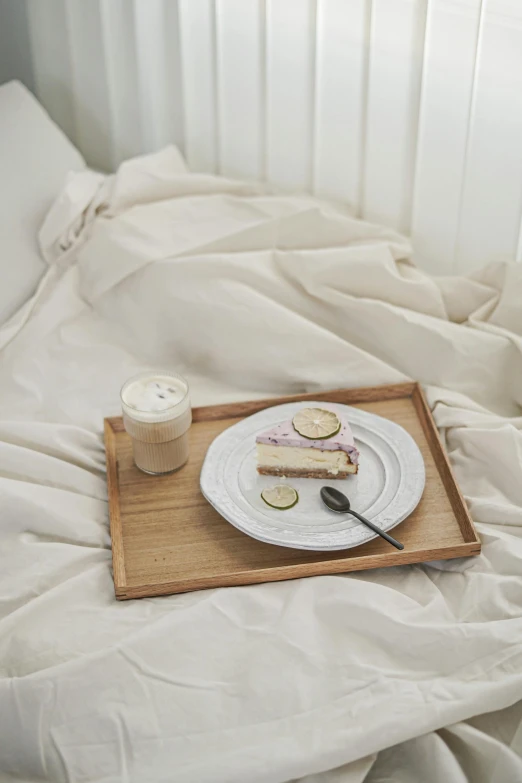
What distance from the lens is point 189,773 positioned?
0.95 m

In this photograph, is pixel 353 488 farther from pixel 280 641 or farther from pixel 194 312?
pixel 194 312

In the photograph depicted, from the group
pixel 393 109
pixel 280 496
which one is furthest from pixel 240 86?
pixel 280 496

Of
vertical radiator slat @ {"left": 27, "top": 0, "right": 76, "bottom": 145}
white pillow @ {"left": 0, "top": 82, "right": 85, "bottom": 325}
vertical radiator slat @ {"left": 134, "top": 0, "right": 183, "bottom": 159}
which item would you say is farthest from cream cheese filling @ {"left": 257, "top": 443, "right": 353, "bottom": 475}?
vertical radiator slat @ {"left": 27, "top": 0, "right": 76, "bottom": 145}

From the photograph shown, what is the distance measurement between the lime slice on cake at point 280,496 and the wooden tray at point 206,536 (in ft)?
0.20

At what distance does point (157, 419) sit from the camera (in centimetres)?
128

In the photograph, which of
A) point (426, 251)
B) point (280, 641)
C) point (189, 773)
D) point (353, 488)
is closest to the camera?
point (189, 773)

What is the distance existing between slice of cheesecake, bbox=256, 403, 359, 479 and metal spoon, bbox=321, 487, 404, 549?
0.05 m

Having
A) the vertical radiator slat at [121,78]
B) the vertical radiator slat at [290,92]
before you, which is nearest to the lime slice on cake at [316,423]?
the vertical radiator slat at [290,92]

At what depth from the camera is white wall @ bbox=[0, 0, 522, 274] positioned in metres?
1.56

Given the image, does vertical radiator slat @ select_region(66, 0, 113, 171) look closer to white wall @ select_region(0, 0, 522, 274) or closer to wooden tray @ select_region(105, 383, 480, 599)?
white wall @ select_region(0, 0, 522, 274)

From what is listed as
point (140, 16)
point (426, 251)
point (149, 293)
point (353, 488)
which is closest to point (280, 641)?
point (353, 488)

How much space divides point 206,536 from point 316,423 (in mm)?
228

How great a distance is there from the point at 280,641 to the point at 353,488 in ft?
0.96

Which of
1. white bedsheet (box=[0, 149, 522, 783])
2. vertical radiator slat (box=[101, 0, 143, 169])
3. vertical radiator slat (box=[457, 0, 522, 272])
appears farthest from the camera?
vertical radiator slat (box=[101, 0, 143, 169])
